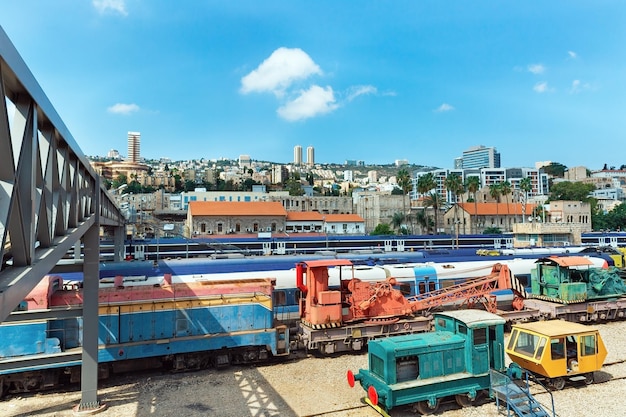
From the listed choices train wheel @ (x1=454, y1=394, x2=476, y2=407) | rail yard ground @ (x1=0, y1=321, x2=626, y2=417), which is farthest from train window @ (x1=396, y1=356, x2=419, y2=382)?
train wheel @ (x1=454, y1=394, x2=476, y2=407)

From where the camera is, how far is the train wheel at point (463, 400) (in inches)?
479

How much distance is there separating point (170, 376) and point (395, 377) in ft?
28.3

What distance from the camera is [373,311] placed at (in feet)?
60.4

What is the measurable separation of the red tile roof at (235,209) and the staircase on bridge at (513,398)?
61.5 m

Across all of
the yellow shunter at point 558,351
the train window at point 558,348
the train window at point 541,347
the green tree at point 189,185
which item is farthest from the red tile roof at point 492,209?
the green tree at point 189,185

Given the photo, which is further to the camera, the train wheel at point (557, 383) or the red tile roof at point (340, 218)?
the red tile roof at point (340, 218)

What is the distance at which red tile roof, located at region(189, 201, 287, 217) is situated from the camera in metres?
69.9

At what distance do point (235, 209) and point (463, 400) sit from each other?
62786 mm

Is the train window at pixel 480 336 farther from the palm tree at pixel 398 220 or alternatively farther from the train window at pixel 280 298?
the palm tree at pixel 398 220

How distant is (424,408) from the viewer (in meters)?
11.9

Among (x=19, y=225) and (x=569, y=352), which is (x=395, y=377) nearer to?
(x=569, y=352)

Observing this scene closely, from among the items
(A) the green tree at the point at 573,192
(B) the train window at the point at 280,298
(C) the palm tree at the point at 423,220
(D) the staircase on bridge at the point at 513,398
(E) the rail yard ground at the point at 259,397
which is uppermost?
(A) the green tree at the point at 573,192

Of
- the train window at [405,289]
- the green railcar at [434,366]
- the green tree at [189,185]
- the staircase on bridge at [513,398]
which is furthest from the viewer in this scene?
the green tree at [189,185]

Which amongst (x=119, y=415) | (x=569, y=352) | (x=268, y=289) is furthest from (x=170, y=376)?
(x=569, y=352)
